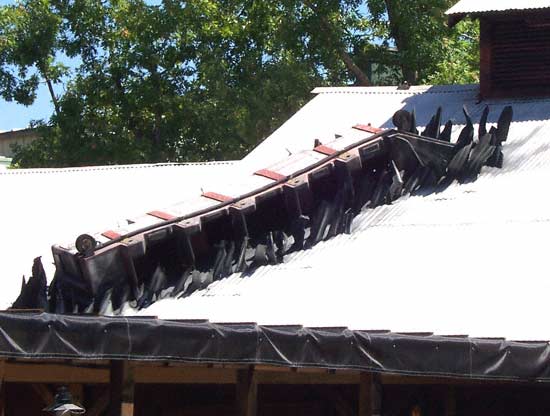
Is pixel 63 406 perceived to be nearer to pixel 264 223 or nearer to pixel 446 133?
pixel 264 223


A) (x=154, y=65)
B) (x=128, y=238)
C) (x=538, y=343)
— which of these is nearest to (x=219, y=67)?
(x=154, y=65)

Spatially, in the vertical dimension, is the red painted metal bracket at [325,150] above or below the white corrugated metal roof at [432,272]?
above

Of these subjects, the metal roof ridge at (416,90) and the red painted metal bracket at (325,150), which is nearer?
the red painted metal bracket at (325,150)

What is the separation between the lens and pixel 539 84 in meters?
24.2

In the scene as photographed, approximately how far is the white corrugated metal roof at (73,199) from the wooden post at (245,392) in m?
5.46

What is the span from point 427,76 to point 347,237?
1842cm

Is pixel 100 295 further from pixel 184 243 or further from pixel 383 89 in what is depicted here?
pixel 383 89

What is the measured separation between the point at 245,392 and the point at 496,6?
12.2m

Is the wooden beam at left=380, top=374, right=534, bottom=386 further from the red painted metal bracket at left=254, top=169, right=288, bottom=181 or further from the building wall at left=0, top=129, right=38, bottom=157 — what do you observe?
the building wall at left=0, top=129, right=38, bottom=157

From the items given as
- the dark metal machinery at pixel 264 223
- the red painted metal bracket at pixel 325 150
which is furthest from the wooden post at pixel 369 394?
the red painted metal bracket at pixel 325 150

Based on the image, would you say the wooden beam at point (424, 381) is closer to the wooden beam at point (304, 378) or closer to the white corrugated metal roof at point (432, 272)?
the wooden beam at point (304, 378)

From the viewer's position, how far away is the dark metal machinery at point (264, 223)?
1744 cm

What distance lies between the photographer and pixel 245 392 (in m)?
14.0

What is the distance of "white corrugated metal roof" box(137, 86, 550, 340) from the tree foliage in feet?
51.4
